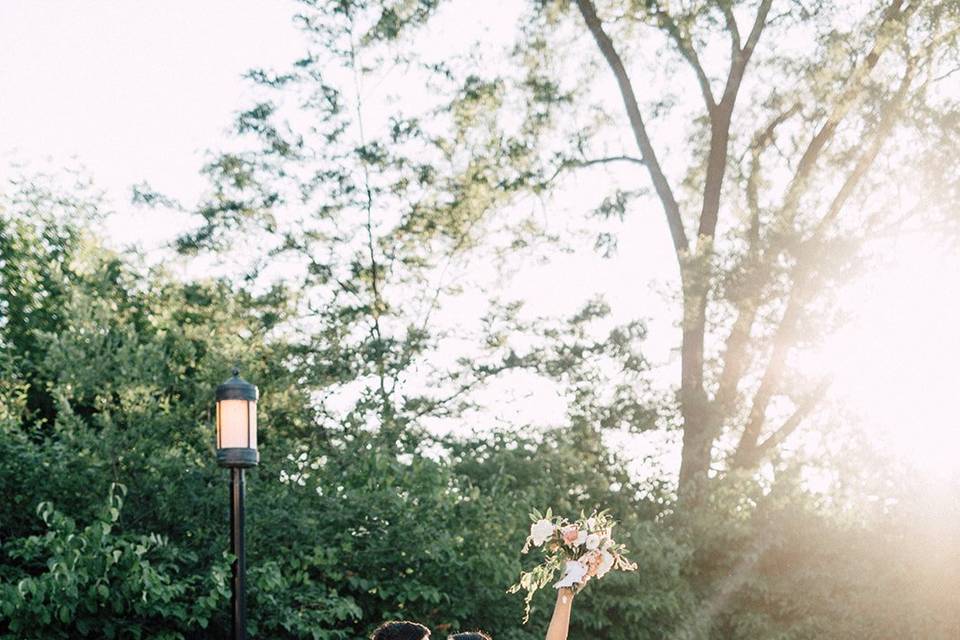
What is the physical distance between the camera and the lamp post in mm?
7805

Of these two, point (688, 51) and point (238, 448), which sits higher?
point (688, 51)

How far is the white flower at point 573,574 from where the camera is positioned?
5.74 metres

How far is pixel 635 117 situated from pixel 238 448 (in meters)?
11.8

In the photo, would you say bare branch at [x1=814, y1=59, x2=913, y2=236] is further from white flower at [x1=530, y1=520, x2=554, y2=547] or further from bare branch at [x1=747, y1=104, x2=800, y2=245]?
white flower at [x1=530, y1=520, x2=554, y2=547]

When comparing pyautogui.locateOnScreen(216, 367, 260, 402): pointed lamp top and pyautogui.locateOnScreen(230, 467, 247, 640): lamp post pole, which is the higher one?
pyautogui.locateOnScreen(216, 367, 260, 402): pointed lamp top

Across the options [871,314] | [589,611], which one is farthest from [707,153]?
[589,611]

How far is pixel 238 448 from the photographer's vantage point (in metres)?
7.80

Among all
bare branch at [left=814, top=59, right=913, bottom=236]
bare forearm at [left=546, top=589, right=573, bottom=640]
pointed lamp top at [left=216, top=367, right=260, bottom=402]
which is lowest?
bare forearm at [left=546, top=589, right=573, bottom=640]

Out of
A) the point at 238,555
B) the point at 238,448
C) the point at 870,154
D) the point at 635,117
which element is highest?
the point at 635,117

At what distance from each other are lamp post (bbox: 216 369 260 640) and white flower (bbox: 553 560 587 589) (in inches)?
99.3

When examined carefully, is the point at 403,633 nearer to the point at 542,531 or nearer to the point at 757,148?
the point at 542,531

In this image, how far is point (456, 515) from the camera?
38.9 ft

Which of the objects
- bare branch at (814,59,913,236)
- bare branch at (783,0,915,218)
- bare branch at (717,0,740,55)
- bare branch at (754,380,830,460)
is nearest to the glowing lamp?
bare branch at (814,59,913,236)

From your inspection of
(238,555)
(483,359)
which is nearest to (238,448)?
(238,555)
